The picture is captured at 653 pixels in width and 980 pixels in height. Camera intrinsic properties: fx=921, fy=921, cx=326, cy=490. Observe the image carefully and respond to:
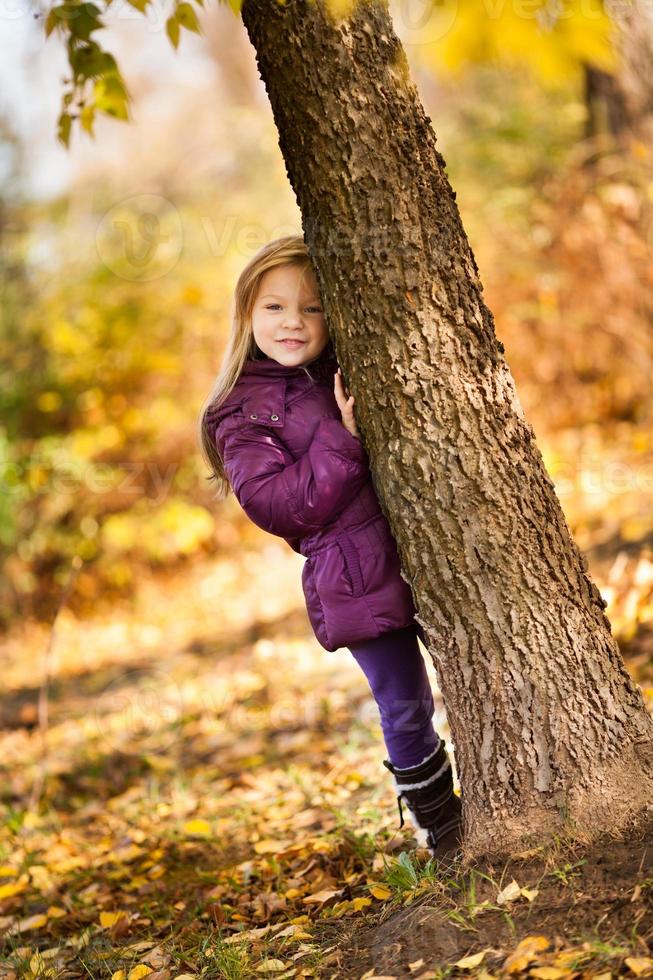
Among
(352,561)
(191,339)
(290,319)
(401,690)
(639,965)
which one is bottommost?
(639,965)

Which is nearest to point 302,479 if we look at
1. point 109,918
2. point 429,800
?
point 429,800

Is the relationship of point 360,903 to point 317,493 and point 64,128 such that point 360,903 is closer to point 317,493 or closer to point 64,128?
point 317,493

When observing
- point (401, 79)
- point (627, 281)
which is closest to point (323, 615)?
point (401, 79)

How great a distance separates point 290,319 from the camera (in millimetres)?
2518

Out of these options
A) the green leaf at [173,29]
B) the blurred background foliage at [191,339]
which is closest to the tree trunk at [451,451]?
the green leaf at [173,29]

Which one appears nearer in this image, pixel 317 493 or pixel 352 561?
pixel 317 493

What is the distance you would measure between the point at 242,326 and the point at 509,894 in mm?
1630

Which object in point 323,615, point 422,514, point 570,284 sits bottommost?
point 323,615

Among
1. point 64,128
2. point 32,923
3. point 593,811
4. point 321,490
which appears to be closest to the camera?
point 593,811

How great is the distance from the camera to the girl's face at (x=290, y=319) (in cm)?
252

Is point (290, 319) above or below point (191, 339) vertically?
below

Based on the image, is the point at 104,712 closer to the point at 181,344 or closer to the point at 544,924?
the point at 181,344

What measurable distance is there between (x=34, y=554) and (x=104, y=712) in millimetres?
2156

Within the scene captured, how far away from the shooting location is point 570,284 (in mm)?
6629
